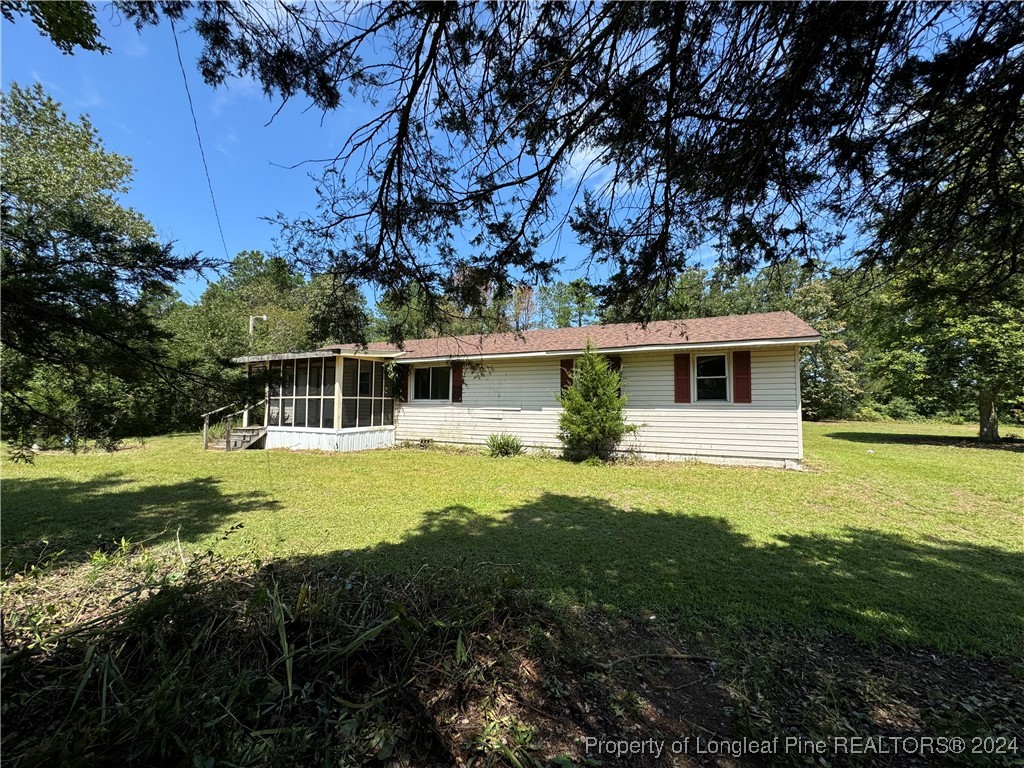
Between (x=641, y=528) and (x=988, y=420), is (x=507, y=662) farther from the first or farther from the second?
(x=988, y=420)

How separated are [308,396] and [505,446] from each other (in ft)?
21.7

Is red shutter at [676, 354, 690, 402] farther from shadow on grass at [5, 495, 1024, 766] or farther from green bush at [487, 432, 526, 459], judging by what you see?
shadow on grass at [5, 495, 1024, 766]

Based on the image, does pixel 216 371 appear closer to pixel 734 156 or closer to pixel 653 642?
pixel 653 642

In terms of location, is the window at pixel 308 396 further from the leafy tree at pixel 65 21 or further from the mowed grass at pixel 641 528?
the leafy tree at pixel 65 21

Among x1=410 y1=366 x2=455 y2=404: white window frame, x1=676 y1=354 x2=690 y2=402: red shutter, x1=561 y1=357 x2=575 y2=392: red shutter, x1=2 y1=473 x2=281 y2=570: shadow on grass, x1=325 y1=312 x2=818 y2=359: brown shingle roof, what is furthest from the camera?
x1=410 y1=366 x2=455 y2=404: white window frame

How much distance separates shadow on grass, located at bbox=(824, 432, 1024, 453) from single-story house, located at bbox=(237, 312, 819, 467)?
24.1ft

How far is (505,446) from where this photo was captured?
12.1 m

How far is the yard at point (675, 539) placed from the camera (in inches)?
110

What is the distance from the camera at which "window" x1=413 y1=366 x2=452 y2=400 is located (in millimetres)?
13867

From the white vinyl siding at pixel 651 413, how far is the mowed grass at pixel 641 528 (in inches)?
35.5

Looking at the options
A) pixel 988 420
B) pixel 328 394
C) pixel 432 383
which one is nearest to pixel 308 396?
pixel 328 394

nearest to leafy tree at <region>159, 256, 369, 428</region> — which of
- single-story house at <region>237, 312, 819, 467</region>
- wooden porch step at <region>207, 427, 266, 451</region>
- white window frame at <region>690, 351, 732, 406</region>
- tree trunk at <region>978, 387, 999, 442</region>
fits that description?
single-story house at <region>237, 312, 819, 467</region>

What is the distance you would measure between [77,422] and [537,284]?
4513mm

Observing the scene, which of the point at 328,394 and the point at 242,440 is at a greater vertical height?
the point at 328,394
